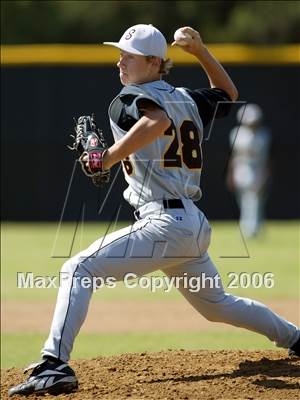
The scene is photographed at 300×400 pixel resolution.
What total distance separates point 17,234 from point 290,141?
5.67 m

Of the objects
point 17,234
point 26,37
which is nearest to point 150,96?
point 17,234

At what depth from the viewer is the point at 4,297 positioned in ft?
34.3

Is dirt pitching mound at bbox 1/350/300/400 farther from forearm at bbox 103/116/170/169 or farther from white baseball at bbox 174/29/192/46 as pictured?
white baseball at bbox 174/29/192/46

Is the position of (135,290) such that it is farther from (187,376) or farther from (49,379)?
(49,379)

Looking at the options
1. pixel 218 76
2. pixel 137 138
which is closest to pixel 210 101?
pixel 218 76

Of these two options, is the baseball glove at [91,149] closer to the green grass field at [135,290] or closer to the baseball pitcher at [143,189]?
the baseball pitcher at [143,189]

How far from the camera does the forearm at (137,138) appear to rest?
4824 mm

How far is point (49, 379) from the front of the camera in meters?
4.89

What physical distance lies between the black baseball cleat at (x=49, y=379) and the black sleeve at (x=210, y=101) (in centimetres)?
171

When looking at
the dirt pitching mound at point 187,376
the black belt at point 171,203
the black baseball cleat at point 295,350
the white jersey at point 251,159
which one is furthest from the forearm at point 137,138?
the white jersey at point 251,159

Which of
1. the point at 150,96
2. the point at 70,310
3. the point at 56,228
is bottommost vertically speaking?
the point at 56,228

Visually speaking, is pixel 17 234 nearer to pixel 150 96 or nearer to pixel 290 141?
pixel 290 141

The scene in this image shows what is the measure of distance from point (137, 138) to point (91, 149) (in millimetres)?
297

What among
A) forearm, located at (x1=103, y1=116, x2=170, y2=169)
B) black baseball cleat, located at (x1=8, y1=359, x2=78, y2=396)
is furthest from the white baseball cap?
black baseball cleat, located at (x1=8, y1=359, x2=78, y2=396)
